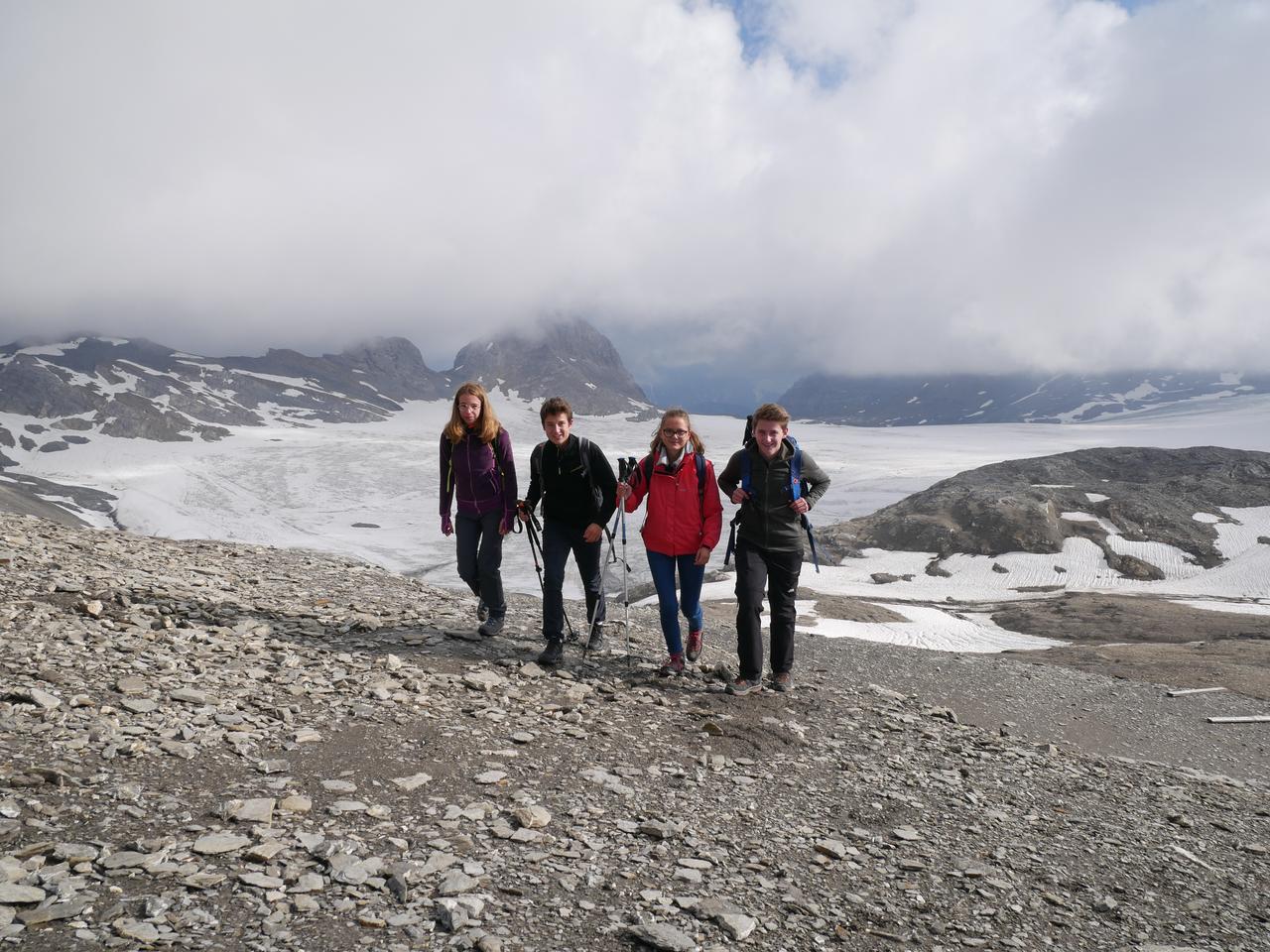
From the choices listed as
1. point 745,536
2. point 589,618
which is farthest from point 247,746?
point 745,536

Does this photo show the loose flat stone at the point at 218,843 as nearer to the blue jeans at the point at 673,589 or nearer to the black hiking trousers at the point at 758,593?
the blue jeans at the point at 673,589

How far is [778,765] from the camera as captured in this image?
7.14 metres

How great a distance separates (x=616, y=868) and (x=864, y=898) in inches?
68.1

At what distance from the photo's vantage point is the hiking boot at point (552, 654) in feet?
29.7

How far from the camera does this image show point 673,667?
918 centimetres

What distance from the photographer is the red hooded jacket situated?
849 cm

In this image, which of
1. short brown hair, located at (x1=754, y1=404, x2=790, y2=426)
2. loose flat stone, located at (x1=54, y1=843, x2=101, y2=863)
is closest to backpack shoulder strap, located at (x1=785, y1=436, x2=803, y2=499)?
short brown hair, located at (x1=754, y1=404, x2=790, y2=426)

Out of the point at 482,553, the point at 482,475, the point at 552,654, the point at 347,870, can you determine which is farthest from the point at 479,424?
the point at 347,870

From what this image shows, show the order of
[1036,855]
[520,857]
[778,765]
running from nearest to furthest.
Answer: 1. [520,857]
2. [1036,855]
3. [778,765]

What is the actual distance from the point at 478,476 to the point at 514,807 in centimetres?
438

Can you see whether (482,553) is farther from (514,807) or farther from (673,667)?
(514,807)

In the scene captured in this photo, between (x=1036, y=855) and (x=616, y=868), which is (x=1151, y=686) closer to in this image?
(x=1036, y=855)

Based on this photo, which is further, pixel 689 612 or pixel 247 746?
pixel 689 612

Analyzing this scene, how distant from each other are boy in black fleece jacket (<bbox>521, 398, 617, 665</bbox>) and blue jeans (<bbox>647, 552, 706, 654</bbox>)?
2.62ft
